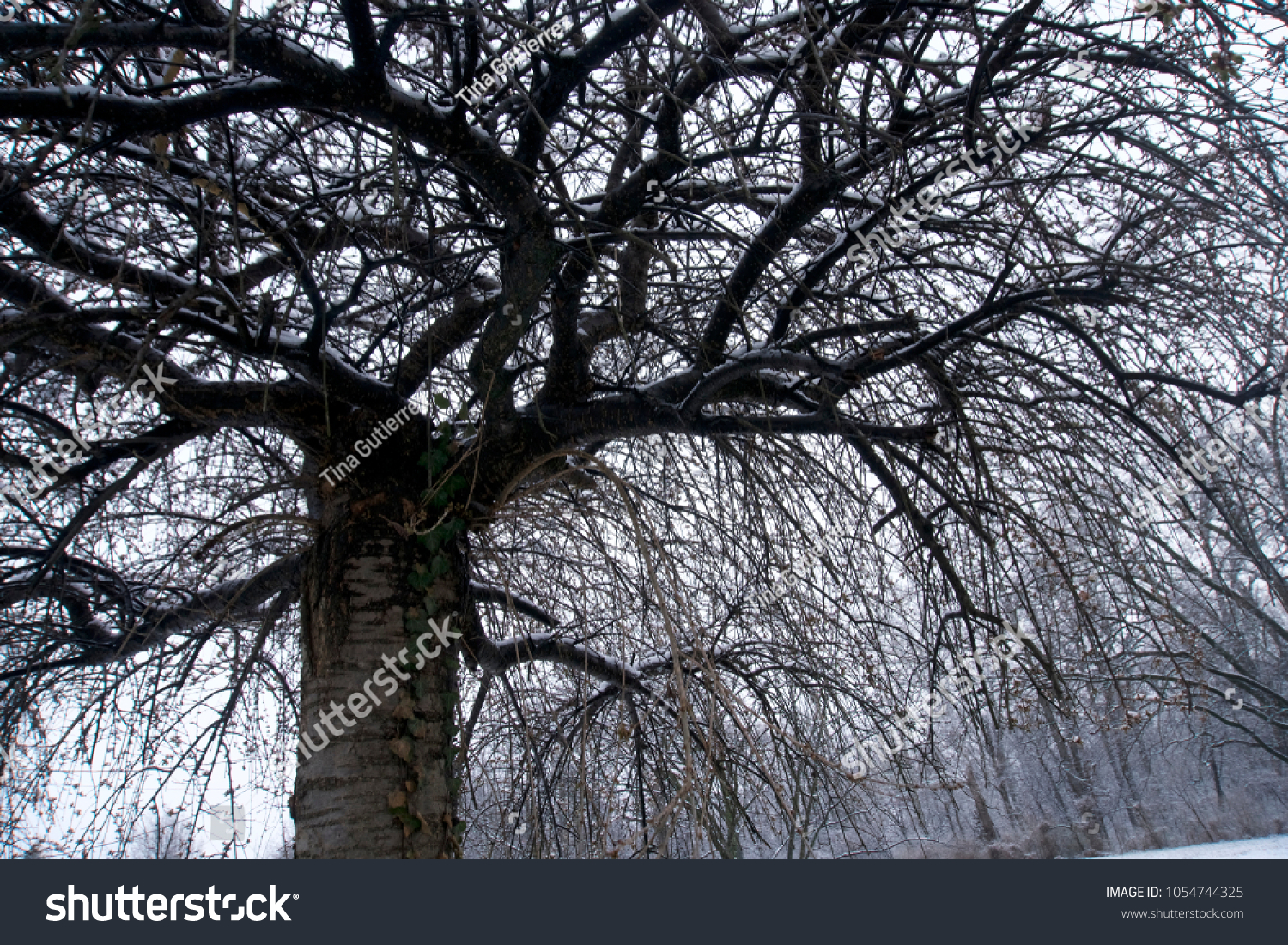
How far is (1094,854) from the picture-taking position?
3.17 m

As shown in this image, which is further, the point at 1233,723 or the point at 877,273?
the point at 1233,723

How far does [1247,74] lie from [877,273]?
90 centimetres

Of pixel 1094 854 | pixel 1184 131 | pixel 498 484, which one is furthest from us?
pixel 1094 854

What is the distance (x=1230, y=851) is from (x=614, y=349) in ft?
9.73

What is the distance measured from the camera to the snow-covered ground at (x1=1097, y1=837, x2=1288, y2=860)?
105 inches

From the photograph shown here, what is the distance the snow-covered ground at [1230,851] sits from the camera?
2.67 m
